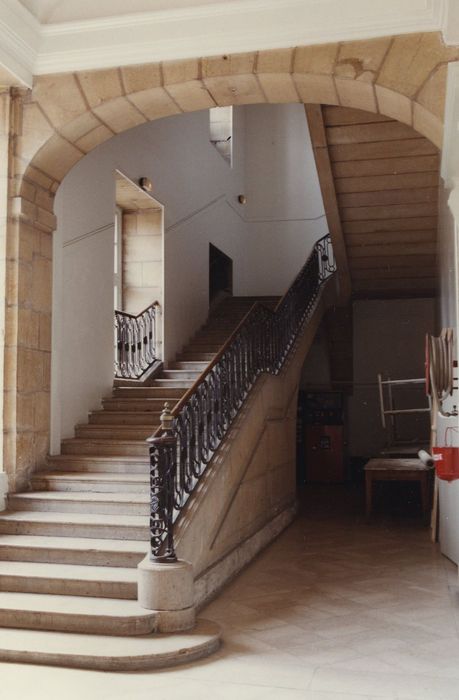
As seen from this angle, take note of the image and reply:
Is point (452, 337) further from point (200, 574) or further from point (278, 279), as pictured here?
point (278, 279)

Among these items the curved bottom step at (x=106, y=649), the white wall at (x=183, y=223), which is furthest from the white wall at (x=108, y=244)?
the curved bottom step at (x=106, y=649)

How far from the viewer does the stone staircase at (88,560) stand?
12.5 feet

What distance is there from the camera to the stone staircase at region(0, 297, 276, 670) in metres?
3.79

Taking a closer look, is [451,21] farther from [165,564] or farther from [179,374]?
[179,374]

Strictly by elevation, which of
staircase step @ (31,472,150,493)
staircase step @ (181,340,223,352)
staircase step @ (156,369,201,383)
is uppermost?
staircase step @ (181,340,223,352)

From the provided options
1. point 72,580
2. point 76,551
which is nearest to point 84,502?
point 76,551

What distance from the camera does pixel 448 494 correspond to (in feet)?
19.9

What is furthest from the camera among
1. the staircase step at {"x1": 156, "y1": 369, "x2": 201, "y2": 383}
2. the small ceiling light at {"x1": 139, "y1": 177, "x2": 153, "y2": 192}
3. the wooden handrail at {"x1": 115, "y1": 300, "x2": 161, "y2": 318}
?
the staircase step at {"x1": 156, "y1": 369, "x2": 201, "y2": 383}

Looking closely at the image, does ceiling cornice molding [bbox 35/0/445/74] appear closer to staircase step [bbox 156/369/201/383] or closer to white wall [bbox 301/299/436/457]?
staircase step [bbox 156/369/201/383]

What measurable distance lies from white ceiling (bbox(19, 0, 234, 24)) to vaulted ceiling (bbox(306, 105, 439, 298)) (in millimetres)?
1960

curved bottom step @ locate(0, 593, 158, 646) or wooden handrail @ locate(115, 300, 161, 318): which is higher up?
wooden handrail @ locate(115, 300, 161, 318)

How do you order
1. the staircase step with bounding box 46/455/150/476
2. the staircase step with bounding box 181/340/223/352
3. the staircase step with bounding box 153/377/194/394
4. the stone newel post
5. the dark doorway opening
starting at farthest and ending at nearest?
the dark doorway opening < the staircase step with bounding box 181/340/223/352 < the staircase step with bounding box 153/377/194/394 < the staircase step with bounding box 46/455/150/476 < the stone newel post

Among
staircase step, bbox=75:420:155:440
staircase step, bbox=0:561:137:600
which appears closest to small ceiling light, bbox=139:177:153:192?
staircase step, bbox=75:420:155:440

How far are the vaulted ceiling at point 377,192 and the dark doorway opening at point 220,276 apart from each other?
111 inches
